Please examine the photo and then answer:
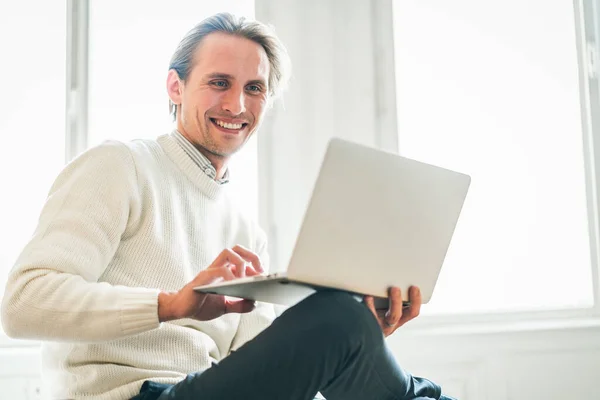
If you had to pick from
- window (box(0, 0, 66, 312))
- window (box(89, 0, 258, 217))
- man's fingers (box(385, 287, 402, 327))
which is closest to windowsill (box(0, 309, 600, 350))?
window (box(0, 0, 66, 312))

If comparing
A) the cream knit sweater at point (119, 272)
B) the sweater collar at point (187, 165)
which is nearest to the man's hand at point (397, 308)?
the cream knit sweater at point (119, 272)

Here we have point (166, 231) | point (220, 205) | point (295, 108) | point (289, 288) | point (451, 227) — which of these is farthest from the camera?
point (295, 108)

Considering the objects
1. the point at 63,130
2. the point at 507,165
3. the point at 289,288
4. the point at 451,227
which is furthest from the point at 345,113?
the point at 289,288

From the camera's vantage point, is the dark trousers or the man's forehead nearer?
the dark trousers

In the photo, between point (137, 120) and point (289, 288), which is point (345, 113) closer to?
point (137, 120)

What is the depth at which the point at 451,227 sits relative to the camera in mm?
1289

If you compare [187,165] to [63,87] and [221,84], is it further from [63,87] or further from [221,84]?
[63,87]

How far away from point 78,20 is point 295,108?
760mm

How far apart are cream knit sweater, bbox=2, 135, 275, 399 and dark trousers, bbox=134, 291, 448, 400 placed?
0.58 feet

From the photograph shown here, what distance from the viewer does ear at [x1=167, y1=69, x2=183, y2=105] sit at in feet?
5.70

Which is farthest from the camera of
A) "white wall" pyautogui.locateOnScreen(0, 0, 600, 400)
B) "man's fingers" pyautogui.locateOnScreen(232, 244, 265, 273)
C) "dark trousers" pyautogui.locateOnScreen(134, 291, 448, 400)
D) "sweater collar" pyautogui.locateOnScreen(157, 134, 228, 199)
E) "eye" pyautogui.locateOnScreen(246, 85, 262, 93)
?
"white wall" pyautogui.locateOnScreen(0, 0, 600, 400)

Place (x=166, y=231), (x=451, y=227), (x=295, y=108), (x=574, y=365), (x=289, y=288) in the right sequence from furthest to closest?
(x=295, y=108)
(x=574, y=365)
(x=166, y=231)
(x=451, y=227)
(x=289, y=288)

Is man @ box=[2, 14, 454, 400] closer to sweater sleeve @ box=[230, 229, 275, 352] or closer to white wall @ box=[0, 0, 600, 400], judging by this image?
sweater sleeve @ box=[230, 229, 275, 352]

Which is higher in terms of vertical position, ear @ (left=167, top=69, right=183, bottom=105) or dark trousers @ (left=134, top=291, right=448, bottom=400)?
ear @ (left=167, top=69, right=183, bottom=105)
